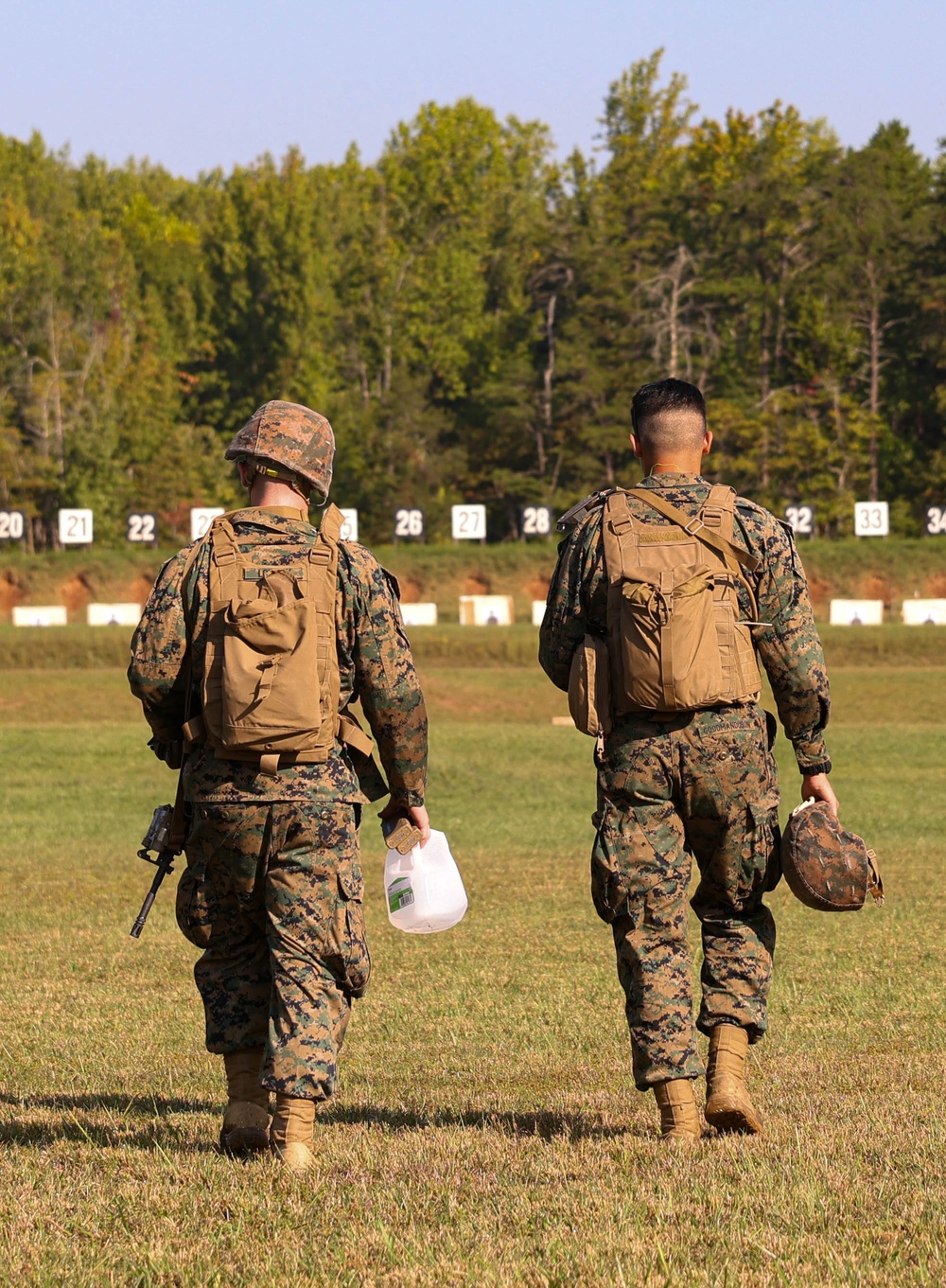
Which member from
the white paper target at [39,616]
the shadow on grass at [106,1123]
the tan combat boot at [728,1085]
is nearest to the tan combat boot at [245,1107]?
the shadow on grass at [106,1123]

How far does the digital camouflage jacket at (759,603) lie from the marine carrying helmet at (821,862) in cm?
21

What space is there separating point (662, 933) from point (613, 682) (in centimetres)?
72

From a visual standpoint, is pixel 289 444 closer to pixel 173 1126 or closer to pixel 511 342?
pixel 173 1126

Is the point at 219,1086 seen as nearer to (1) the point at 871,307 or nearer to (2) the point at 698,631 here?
(2) the point at 698,631

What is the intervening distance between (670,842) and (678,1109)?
73 cm

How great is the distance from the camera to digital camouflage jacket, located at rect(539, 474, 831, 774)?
5.23m

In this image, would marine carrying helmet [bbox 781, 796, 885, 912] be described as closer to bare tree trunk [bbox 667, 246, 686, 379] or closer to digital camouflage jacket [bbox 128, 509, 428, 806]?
digital camouflage jacket [bbox 128, 509, 428, 806]

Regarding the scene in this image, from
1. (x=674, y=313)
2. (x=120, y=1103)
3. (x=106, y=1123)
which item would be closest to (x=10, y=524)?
(x=674, y=313)

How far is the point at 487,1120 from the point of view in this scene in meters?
5.41

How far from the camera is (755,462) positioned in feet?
208

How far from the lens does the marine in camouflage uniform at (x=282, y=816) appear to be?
15.8 feet

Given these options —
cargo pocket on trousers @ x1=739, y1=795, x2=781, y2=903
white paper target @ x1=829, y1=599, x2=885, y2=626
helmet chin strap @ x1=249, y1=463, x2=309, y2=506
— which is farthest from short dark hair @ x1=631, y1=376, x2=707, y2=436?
white paper target @ x1=829, y1=599, x2=885, y2=626

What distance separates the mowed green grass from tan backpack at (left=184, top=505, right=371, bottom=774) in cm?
111

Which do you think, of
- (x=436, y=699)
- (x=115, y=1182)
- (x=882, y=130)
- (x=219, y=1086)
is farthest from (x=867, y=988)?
(x=882, y=130)
